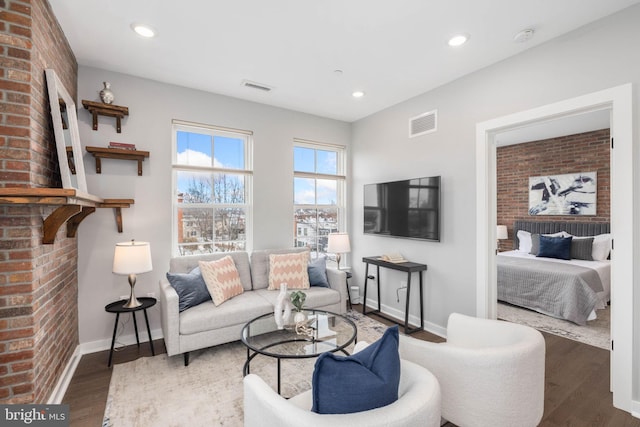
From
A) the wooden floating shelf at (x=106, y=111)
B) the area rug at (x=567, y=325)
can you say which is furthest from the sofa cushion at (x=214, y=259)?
the area rug at (x=567, y=325)

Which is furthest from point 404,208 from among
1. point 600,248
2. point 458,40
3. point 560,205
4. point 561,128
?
point 560,205

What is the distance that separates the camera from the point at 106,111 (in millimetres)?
2963

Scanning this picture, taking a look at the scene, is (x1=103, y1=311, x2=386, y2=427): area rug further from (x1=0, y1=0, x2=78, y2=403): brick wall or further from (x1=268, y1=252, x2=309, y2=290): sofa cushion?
(x1=268, y1=252, x2=309, y2=290): sofa cushion

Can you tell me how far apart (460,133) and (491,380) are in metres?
2.44

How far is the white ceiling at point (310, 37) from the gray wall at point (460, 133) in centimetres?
14

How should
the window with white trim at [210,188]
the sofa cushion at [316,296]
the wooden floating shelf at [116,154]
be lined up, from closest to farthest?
the wooden floating shelf at [116,154], the sofa cushion at [316,296], the window with white trim at [210,188]

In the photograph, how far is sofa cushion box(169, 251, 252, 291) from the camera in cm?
316

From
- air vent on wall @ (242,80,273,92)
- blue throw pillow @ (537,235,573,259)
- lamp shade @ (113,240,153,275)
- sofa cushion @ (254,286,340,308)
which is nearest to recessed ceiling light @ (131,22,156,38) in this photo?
air vent on wall @ (242,80,273,92)

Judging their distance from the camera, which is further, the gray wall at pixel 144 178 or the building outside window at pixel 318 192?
the building outside window at pixel 318 192

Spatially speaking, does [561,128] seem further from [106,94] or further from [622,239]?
[106,94]

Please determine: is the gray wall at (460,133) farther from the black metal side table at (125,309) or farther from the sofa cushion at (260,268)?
the black metal side table at (125,309)

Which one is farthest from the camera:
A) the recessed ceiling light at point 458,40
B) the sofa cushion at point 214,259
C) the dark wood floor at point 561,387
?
the sofa cushion at point 214,259

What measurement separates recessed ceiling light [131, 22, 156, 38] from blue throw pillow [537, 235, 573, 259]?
19.5 ft

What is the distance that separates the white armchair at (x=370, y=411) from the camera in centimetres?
100
